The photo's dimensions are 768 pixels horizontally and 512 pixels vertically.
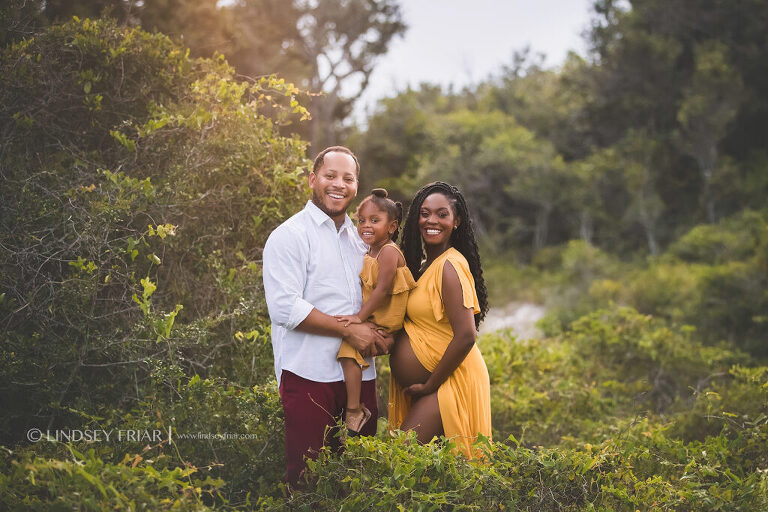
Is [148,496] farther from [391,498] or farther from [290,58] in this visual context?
[290,58]

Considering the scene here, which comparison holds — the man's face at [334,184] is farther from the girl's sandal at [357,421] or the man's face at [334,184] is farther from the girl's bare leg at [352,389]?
the girl's sandal at [357,421]

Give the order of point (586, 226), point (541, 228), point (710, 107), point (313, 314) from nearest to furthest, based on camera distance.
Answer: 1. point (313, 314)
2. point (710, 107)
3. point (586, 226)
4. point (541, 228)

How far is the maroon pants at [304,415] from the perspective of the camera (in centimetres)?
306

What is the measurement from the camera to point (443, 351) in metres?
3.30

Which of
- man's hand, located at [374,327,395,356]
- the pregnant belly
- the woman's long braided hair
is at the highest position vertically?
the woman's long braided hair

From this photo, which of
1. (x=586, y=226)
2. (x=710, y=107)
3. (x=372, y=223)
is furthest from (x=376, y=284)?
(x=586, y=226)

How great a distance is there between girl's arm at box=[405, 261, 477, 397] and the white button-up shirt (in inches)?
15.5

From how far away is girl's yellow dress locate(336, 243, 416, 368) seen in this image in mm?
3215

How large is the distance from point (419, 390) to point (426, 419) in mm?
158

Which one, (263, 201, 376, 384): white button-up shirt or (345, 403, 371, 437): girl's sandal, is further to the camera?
(345, 403, 371, 437): girl's sandal

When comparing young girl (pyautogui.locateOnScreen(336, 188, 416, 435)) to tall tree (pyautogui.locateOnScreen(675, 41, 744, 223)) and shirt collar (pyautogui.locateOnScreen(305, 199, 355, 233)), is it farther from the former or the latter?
tall tree (pyautogui.locateOnScreen(675, 41, 744, 223))

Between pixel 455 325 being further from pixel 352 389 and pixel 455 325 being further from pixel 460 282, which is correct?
pixel 352 389

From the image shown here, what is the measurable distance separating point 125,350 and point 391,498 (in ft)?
7.54

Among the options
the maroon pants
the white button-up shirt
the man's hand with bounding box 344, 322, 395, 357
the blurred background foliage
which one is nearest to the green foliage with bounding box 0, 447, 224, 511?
the blurred background foliage
